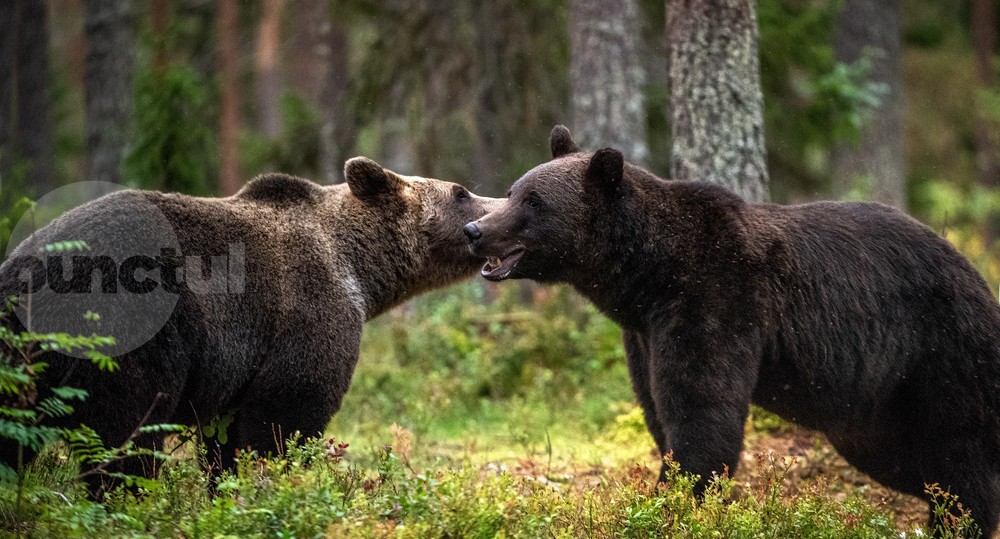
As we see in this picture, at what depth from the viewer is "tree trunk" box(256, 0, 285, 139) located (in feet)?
87.7

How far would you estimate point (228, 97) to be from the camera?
20.0m

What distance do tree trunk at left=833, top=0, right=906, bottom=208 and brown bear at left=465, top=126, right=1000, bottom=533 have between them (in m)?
13.6

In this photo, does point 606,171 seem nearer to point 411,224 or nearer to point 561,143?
point 561,143

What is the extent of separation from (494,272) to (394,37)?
9561 millimetres

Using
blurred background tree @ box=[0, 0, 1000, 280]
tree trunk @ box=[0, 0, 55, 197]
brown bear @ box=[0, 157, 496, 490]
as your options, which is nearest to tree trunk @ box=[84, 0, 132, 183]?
blurred background tree @ box=[0, 0, 1000, 280]

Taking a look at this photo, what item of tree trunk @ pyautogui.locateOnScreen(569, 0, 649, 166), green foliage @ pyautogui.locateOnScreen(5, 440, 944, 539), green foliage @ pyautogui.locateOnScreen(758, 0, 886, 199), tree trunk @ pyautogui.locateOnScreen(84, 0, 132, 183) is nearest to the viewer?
green foliage @ pyautogui.locateOnScreen(5, 440, 944, 539)

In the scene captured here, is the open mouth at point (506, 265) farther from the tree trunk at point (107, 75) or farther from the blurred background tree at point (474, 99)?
the tree trunk at point (107, 75)

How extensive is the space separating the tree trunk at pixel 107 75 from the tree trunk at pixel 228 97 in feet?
6.77

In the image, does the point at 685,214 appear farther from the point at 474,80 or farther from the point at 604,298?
the point at 474,80

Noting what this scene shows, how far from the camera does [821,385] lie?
5.89 m

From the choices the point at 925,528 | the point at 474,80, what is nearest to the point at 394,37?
the point at 474,80

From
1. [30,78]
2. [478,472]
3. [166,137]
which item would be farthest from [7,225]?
[30,78]

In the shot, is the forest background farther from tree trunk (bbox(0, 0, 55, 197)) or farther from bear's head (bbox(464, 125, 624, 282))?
bear's head (bbox(464, 125, 624, 282))

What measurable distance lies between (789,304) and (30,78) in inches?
532
